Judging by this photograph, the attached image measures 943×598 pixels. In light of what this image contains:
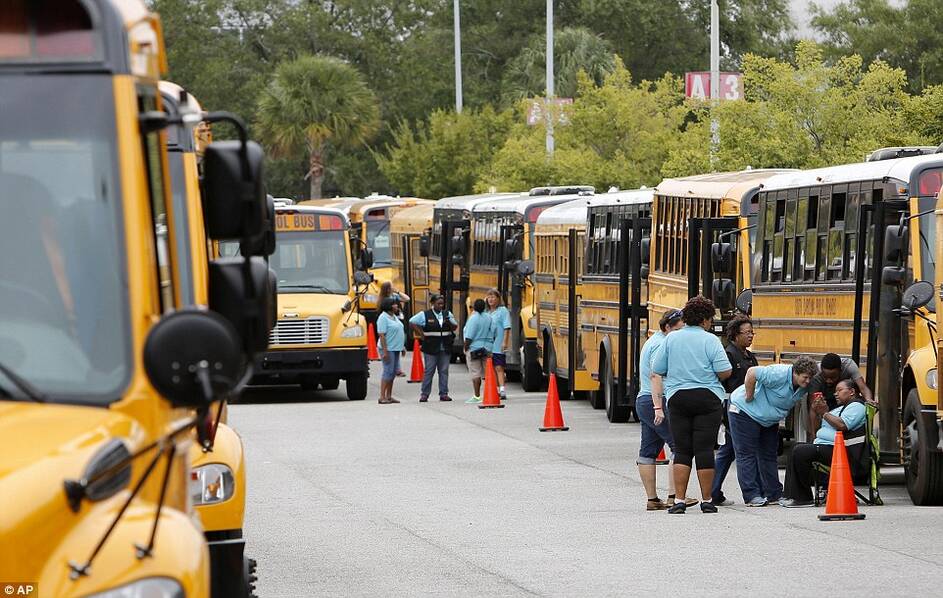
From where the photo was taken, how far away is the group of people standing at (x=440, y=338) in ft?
94.1

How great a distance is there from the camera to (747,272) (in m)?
22.5

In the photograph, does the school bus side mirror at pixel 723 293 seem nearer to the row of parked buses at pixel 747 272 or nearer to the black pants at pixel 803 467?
the row of parked buses at pixel 747 272

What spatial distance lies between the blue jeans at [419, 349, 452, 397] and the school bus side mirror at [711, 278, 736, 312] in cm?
715

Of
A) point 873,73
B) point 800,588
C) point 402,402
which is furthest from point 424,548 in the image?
point 873,73

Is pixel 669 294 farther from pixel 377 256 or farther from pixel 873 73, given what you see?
pixel 377 256

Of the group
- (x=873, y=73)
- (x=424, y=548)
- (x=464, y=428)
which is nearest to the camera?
(x=424, y=548)

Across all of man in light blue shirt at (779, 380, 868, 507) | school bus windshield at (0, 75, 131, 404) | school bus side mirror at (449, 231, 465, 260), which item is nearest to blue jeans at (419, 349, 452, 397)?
school bus side mirror at (449, 231, 465, 260)

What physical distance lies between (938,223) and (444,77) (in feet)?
237

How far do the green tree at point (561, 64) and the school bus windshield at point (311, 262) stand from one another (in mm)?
34458

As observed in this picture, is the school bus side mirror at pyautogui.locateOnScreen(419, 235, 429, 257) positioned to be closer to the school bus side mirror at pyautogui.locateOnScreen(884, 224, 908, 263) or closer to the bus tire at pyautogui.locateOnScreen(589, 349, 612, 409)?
the bus tire at pyautogui.locateOnScreen(589, 349, 612, 409)

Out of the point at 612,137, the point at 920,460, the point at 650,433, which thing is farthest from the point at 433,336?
the point at 612,137

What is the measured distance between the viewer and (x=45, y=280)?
6012 millimetres

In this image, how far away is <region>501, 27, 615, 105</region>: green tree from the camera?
69.6m

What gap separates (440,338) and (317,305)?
2.16 meters
